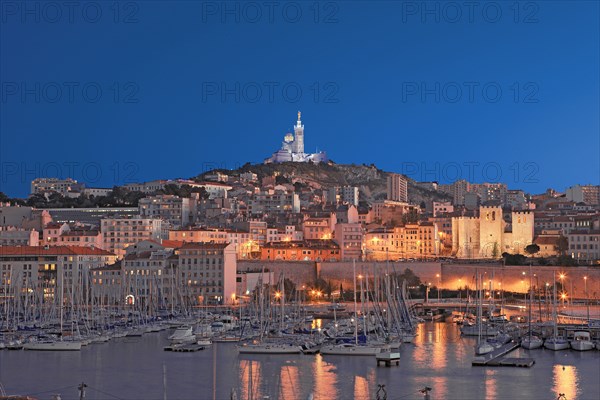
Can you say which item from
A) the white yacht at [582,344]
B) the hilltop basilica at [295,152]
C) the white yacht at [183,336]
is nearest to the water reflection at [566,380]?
the white yacht at [582,344]

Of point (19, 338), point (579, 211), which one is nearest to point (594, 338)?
point (19, 338)

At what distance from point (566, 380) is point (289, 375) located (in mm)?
6827

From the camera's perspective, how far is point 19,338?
33.1 metres

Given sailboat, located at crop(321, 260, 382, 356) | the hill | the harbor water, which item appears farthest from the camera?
the hill

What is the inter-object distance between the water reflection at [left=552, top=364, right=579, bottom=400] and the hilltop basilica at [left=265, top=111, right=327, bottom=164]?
238 feet

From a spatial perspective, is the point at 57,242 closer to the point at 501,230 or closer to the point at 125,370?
the point at 501,230

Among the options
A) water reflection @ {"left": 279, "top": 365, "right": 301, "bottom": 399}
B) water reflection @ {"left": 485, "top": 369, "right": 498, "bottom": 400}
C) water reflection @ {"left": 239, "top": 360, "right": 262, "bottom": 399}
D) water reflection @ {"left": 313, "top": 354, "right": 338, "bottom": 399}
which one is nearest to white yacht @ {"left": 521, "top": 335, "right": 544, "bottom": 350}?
water reflection @ {"left": 485, "top": 369, "right": 498, "bottom": 400}

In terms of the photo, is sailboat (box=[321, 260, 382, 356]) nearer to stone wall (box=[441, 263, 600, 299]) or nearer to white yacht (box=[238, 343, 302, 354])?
white yacht (box=[238, 343, 302, 354])

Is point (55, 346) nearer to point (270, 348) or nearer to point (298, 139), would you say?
point (270, 348)

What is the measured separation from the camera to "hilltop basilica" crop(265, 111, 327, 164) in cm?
9956

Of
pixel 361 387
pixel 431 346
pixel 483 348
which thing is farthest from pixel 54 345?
pixel 483 348

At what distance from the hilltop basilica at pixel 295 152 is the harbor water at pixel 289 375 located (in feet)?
222

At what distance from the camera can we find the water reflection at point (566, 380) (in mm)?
23364

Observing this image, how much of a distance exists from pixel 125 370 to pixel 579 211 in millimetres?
46002
